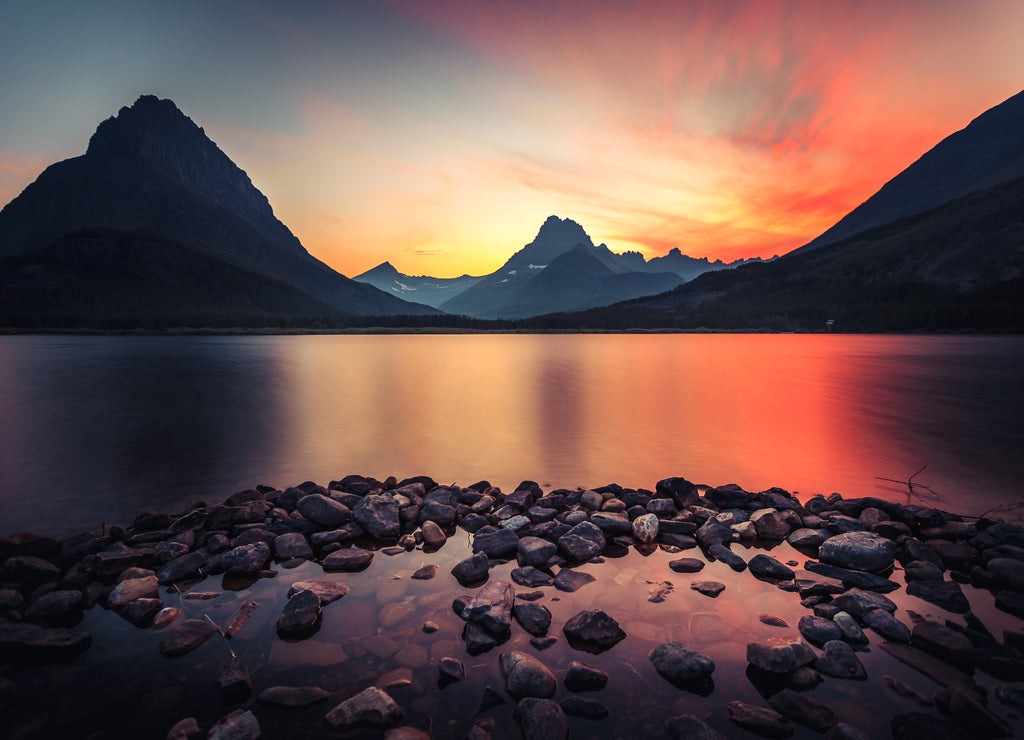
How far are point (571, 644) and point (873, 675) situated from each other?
4.12 m

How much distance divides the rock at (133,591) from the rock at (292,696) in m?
4.00

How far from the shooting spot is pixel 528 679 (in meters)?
6.09

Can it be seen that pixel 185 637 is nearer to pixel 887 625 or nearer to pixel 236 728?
pixel 236 728

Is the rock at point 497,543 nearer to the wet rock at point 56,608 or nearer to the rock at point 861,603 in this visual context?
the rock at point 861,603

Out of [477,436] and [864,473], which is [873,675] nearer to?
[864,473]

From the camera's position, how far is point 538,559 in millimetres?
9656

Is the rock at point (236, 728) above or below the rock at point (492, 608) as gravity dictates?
above

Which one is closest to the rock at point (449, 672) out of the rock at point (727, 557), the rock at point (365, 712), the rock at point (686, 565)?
the rock at point (365, 712)

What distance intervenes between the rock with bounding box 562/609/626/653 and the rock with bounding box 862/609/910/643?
13.1 ft

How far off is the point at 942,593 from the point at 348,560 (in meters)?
11.1

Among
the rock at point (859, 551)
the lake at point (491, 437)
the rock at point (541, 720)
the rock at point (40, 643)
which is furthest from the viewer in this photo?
the lake at point (491, 437)

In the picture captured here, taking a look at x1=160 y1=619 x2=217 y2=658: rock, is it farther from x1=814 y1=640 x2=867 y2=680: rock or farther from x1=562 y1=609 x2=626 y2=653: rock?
x1=814 y1=640 x2=867 y2=680: rock

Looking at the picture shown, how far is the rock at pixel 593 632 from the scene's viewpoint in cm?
705

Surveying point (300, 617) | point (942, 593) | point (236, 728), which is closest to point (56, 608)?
point (300, 617)
